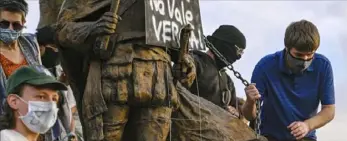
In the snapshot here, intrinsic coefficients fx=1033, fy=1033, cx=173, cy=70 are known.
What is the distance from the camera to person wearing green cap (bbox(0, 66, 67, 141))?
6.76m

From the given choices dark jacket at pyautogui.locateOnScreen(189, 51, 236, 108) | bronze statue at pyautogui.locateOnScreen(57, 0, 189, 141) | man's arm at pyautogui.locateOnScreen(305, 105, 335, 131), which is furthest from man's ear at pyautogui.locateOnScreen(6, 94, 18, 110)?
dark jacket at pyautogui.locateOnScreen(189, 51, 236, 108)

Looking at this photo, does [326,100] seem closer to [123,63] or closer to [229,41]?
[229,41]

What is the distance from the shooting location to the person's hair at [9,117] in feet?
22.1

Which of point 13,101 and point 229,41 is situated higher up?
point 229,41

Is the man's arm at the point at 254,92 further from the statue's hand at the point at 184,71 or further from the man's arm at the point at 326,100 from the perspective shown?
the statue's hand at the point at 184,71

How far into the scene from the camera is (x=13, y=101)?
682 centimetres

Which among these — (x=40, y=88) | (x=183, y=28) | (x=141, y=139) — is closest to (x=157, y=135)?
(x=141, y=139)

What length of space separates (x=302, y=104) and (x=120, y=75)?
204 cm

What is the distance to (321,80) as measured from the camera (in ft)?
31.1

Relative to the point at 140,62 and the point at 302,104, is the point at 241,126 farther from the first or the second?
the point at 140,62

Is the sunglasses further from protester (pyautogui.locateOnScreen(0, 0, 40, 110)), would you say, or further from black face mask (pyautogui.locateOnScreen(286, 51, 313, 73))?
black face mask (pyautogui.locateOnScreen(286, 51, 313, 73))

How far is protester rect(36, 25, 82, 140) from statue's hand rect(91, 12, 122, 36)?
2.49ft

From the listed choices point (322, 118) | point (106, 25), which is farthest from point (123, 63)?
point (322, 118)

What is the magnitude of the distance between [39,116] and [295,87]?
332 centimetres
